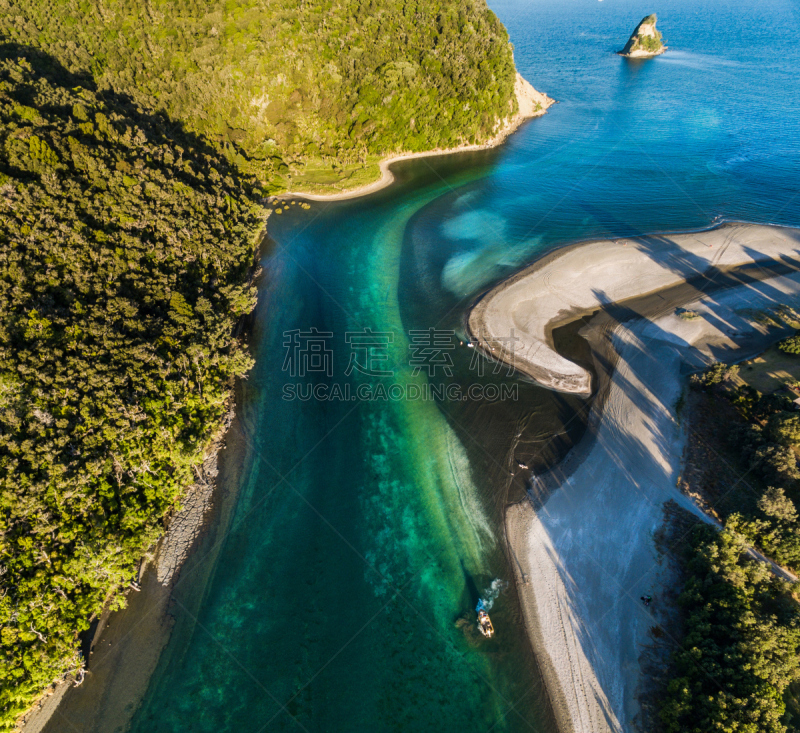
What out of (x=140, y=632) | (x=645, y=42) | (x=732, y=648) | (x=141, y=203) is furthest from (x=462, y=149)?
(x=645, y=42)

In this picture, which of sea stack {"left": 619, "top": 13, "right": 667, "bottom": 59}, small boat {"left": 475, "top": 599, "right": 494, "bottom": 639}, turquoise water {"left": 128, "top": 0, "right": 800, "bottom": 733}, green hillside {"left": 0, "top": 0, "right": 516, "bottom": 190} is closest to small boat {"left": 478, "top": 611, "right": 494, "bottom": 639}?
small boat {"left": 475, "top": 599, "right": 494, "bottom": 639}

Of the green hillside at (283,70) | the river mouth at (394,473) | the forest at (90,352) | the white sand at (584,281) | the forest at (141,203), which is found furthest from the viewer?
the green hillside at (283,70)

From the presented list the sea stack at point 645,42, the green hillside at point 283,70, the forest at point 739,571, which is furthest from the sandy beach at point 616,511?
the sea stack at point 645,42

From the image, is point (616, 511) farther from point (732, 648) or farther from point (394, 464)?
point (394, 464)

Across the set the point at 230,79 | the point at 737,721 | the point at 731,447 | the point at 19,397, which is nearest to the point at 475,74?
the point at 230,79

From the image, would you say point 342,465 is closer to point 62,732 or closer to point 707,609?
point 62,732

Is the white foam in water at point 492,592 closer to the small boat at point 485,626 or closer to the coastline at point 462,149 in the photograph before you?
the small boat at point 485,626
